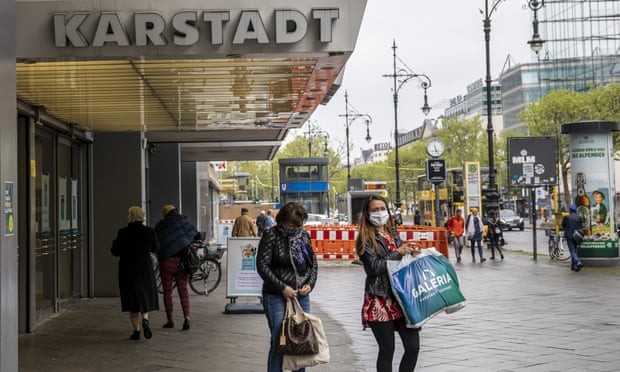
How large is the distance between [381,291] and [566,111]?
181 ft

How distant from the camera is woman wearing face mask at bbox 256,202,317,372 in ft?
23.4

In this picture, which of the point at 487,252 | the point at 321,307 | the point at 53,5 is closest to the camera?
the point at 53,5

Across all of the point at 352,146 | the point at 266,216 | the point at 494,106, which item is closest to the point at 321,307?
the point at 266,216

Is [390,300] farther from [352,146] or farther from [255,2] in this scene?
[352,146]

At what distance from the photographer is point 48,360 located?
9.92m

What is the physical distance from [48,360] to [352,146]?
92.3 metres

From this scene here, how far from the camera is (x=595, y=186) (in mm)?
23125

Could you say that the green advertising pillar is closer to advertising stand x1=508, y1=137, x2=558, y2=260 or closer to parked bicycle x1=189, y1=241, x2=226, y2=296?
advertising stand x1=508, y1=137, x2=558, y2=260

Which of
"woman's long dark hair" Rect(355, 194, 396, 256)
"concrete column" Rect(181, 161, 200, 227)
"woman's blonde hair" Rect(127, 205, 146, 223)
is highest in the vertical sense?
"concrete column" Rect(181, 161, 200, 227)

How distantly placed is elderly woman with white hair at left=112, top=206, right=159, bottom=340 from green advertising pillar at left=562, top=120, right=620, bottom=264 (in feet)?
48.1

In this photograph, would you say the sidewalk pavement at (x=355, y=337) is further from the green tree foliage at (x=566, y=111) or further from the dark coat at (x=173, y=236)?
the green tree foliage at (x=566, y=111)

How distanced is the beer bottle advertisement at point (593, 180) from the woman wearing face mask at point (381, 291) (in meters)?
17.1

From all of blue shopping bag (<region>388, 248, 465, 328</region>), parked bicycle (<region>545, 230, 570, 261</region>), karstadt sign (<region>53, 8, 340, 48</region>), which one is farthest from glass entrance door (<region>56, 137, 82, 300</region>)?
parked bicycle (<region>545, 230, 570, 261</region>)

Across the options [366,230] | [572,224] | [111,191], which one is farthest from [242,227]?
[366,230]
